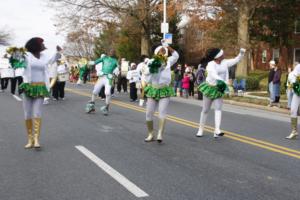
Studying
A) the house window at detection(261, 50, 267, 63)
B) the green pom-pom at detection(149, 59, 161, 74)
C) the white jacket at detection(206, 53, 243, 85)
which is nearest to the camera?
the green pom-pom at detection(149, 59, 161, 74)

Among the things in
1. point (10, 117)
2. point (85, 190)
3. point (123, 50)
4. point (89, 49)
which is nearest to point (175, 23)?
point (123, 50)

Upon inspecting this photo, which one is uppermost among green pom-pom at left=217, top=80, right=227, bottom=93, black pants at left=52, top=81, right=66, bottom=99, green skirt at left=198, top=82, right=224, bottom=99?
green pom-pom at left=217, top=80, right=227, bottom=93

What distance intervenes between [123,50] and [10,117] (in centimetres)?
3917

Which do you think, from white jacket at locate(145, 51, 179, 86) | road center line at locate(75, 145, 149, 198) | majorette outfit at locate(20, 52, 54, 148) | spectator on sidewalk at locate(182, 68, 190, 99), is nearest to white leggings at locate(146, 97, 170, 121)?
white jacket at locate(145, 51, 179, 86)

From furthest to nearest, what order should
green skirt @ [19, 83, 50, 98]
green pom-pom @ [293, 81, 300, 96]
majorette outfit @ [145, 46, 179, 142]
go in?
green pom-pom @ [293, 81, 300, 96], majorette outfit @ [145, 46, 179, 142], green skirt @ [19, 83, 50, 98]

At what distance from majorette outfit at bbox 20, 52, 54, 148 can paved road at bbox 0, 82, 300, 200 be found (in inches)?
15.5

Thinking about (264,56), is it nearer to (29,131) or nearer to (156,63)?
(156,63)

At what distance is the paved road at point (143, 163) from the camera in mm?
6168

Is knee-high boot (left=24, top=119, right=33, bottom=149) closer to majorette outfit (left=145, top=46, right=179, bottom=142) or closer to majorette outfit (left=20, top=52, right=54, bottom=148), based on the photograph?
majorette outfit (left=20, top=52, right=54, bottom=148)

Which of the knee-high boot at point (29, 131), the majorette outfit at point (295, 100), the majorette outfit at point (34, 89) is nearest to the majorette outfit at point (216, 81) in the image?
the majorette outfit at point (295, 100)

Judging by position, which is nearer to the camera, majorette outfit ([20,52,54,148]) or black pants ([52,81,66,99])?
majorette outfit ([20,52,54,148])

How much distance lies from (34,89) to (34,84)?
0.10 meters

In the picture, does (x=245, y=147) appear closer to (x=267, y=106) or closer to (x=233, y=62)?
(x=233, y=62)

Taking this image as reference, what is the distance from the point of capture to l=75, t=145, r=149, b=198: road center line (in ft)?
20.0
